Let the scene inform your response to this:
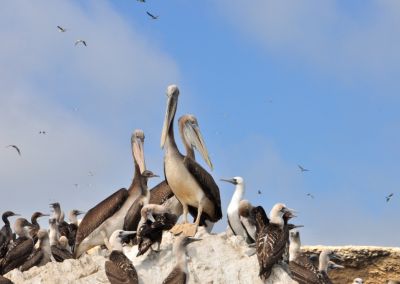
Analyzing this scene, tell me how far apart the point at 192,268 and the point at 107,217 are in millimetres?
2818

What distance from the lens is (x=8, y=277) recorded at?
50.4 ft

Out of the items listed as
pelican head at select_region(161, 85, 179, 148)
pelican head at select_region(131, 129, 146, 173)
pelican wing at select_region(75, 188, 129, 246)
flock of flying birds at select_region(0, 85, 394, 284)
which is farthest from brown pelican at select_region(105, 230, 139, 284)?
pelican head at select_region(131, 129, 146, 173)

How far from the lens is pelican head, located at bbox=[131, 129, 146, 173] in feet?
61.4

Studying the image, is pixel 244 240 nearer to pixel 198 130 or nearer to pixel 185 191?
pixel 185 191

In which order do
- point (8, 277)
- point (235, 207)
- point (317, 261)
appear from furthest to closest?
point (317, 261)
point (235, 207)
point (8, 277)

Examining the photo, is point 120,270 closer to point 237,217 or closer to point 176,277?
point 176,277

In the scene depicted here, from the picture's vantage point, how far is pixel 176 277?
46.7ft

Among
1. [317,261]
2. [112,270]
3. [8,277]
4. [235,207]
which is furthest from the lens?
[317,261]

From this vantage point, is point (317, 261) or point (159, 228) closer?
point (159, 228)

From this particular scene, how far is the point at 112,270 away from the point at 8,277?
68.3 inches

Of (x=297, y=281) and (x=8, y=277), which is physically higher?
(x=297, y=281)

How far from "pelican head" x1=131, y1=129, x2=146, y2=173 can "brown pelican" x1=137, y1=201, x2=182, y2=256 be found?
2682 millimetres

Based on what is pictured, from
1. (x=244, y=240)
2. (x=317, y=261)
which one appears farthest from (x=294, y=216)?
(x=317, y=261)

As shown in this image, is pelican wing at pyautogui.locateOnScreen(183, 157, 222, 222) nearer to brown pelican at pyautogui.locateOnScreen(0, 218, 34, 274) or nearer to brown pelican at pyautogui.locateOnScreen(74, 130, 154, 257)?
brown pelican at pyautogui.locateOnScreen(74, 130, 154, 257)
